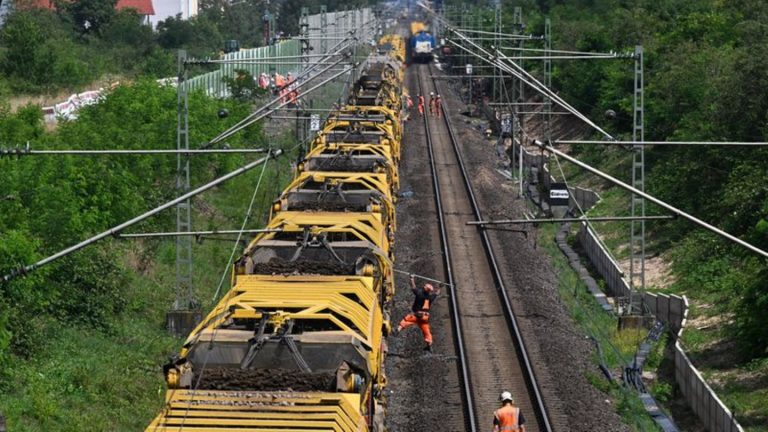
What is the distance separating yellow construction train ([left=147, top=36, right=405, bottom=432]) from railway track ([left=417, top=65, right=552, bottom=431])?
109 inches

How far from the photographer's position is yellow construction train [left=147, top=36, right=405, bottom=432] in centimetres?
1203

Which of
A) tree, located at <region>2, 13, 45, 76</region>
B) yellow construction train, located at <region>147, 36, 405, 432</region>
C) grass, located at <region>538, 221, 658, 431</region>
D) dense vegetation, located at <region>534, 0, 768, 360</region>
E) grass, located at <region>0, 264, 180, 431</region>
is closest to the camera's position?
yellow construction train, located at <region>147, 36, 405, 432</region>

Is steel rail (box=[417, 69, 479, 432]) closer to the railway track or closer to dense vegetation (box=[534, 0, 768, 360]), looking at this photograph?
the railway track

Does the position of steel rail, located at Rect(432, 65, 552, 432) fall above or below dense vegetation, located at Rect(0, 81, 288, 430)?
below

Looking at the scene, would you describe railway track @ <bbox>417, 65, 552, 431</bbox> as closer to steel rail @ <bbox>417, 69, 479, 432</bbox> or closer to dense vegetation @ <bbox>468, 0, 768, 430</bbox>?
steel rail @ <bbox>417, 69, 479, 432</bbox>

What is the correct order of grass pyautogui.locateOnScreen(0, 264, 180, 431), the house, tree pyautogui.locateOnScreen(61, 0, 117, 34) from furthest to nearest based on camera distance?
the house
tree pyautogui.locateOnScreen(61, 0, 117, 34)
grass pyautogui.locateOnScreen(0, 264, 180, 431)

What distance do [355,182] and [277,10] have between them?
3641 inches

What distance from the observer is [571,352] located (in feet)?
83.9

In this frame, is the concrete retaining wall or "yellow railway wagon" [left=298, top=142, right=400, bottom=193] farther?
"yellow railway wagon" [left=298, top=142, right=400, bottom=193]

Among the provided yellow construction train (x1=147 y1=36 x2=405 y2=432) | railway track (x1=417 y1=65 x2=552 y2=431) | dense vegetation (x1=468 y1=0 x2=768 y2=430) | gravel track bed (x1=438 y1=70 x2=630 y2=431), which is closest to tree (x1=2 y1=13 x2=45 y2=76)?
railway track (x1=417 y1=65 x2=552 y2=431)

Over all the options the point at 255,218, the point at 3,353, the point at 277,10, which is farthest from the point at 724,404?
the point at 277,10

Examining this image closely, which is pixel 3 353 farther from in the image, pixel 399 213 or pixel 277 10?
pixel 277 10

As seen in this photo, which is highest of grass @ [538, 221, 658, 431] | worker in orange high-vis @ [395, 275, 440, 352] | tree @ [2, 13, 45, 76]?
tree @ [2, 13, 45, 76]

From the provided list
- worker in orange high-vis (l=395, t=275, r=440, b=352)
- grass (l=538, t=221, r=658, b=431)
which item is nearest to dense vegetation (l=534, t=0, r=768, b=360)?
grass (l=538, t=221, r=658, b=431)
